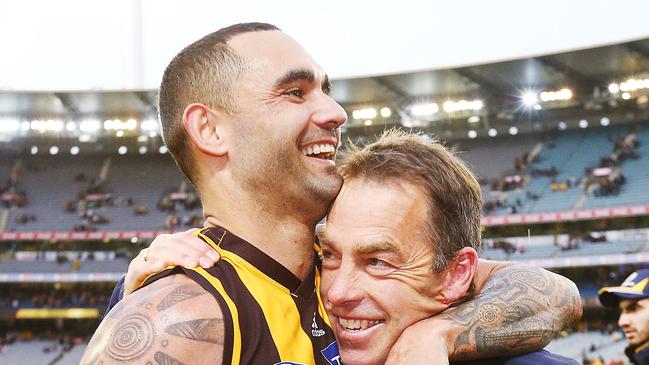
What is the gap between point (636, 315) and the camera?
378 cm

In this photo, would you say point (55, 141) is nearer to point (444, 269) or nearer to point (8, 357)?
point (8, 357)

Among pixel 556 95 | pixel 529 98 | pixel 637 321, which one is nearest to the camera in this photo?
pixel 637 321

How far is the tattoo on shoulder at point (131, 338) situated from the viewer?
6.05 feet

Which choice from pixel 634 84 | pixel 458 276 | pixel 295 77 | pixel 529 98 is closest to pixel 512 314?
pixel 458 276

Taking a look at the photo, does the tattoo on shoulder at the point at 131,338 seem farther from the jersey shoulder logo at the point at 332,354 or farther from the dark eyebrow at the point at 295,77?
the dark eyebrow at the point at 295,77

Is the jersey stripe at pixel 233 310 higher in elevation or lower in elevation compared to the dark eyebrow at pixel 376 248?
lower

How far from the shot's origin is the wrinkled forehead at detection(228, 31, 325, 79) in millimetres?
2479

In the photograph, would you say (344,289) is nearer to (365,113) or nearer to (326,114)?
(326,114)

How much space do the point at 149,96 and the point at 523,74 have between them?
660 inches

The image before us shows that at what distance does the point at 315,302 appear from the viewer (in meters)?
2.50

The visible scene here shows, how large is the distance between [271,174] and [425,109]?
90.8 ft

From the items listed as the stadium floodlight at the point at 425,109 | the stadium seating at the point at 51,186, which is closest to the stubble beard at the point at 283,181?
the stadium floodlight at the point at 425,109

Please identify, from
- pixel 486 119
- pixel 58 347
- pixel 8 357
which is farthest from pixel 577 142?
pixel 8 357

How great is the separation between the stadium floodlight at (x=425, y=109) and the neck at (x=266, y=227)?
2737 cm
